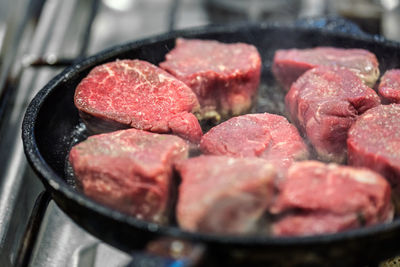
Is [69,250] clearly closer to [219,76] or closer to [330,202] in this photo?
[219,76]

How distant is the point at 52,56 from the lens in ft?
9.46

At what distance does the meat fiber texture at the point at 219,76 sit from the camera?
7.63 ft

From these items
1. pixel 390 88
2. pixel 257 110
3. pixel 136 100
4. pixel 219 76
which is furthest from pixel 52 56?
pixel 390 88

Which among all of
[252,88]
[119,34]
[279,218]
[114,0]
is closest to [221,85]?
[252,88]

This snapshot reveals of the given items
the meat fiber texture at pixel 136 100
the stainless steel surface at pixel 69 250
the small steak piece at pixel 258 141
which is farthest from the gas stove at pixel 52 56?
the small steak piece at pixel 258 141

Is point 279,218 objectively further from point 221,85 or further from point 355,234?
point 221,85

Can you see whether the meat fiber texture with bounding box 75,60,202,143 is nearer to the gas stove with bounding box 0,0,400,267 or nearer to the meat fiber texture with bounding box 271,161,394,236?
the gas stove with bounding box 0,0,400,267

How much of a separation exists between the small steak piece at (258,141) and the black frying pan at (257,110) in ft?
1.40

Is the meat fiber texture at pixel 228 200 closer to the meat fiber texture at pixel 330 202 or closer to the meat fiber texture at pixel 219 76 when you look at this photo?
the meat fiber texture at pixel 330 202

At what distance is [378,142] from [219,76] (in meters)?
0.84

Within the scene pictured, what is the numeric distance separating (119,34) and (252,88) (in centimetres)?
217

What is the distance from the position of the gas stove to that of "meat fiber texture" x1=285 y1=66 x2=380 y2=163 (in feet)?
3.32

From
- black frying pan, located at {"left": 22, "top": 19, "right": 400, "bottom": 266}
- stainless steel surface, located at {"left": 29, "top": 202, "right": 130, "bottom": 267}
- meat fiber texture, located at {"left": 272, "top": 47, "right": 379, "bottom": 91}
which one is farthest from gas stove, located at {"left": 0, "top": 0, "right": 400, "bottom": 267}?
meat fiber texture, located at {"left": 272, "top": 47, "right": 379, "bottom": 91}

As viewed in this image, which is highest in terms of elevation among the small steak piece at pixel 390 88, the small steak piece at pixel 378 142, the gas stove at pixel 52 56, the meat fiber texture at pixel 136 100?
the meat fiber texture at pixel 136 100
